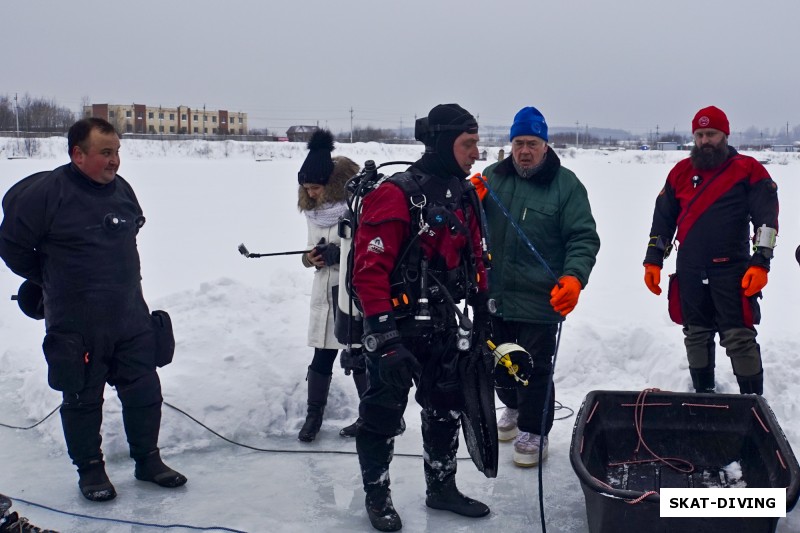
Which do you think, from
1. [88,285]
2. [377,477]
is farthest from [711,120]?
[88,285]

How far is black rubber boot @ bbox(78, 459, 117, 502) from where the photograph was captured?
372 centimetres

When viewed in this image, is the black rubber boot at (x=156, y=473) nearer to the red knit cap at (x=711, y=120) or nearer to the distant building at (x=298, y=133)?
the red knit cap at (x=711, y=120)

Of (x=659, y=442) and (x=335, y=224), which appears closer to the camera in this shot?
(x=659, y=442)

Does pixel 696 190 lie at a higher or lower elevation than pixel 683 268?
higher

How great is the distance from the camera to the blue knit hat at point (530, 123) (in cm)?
402

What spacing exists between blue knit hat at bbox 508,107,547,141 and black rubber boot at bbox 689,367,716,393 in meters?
1.65

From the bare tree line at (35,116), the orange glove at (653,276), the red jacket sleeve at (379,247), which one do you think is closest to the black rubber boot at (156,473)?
the red jacket sleeve at (379,247)

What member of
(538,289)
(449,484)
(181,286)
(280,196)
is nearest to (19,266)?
(449,484)

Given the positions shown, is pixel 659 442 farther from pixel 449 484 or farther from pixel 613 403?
pixel 449 484

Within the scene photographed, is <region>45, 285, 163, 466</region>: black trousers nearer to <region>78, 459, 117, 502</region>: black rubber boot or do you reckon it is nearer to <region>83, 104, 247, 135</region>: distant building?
<region>78, 459, 117, 502</region>: black rubber boot

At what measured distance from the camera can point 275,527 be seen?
354cm

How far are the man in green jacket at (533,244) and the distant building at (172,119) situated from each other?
67649 millimetres

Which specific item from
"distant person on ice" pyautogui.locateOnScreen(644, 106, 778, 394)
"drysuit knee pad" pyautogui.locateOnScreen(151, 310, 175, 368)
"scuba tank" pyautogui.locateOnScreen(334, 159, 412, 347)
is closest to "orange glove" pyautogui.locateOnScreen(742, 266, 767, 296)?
"distant person on ice" pyautogui.locateOnScreen(644, 106, 778, 394)

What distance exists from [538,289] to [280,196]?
50.3 ft
